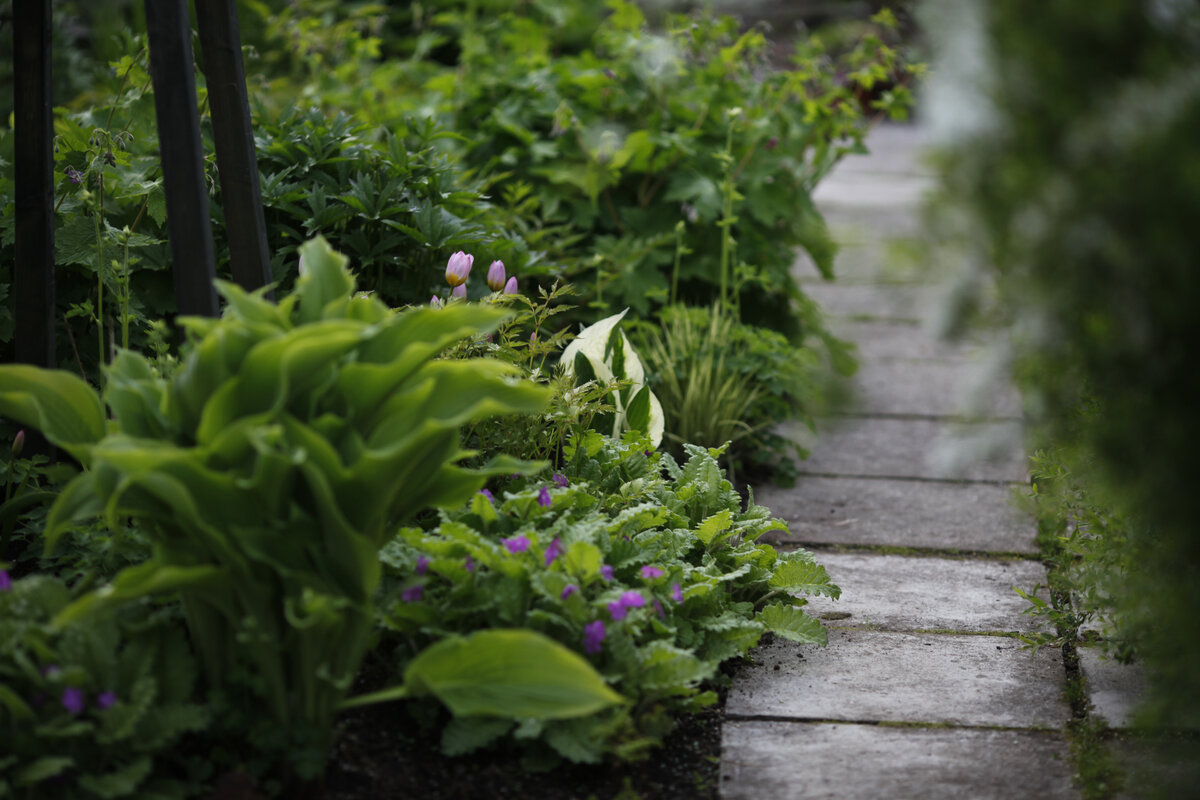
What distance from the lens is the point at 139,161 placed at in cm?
299

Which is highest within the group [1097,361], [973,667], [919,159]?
[919,159]

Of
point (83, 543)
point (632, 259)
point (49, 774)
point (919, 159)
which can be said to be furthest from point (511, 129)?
point (49, 774)

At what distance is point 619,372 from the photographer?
9.73 feet

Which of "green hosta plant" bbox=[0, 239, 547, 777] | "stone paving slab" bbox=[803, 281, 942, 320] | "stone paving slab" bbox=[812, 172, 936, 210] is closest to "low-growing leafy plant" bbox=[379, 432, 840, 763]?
"green hosta plant" bbox=[0, 239, 547, 777]

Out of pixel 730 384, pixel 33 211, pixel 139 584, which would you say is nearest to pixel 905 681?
pixel 730 384

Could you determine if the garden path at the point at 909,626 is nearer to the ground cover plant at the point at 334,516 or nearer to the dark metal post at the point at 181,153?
the ground cover plant at the point at 334,516

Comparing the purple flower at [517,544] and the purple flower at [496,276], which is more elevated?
the purple flower at [496,276]

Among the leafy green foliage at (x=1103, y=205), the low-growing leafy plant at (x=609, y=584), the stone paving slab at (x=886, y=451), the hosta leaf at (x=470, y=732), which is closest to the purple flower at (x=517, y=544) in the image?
the low-growing leafy plant at (x=609, y=584)

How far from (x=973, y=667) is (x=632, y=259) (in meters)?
1.83

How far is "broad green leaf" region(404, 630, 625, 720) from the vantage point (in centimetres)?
169

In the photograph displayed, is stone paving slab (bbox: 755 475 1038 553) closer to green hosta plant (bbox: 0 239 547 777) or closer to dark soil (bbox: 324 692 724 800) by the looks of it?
dark soil (bbox: 324 692 724 800)

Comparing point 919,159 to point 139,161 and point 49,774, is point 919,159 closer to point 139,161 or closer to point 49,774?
point 49,774

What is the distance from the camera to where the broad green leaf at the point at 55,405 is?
180 cm

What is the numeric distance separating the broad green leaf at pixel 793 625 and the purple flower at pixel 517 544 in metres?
0.59
